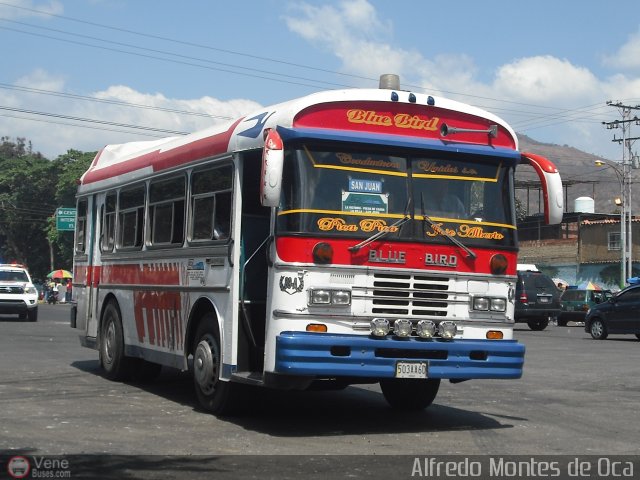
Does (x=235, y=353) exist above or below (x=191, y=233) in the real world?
below

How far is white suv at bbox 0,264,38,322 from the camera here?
114ft

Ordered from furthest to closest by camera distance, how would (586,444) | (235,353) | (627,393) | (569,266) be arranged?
(569,266) → (627,393) → (235,353) → (586,444)

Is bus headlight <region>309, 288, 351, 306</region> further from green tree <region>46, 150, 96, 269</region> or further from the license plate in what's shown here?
green tree <region>46, 150, 96, 269</region>

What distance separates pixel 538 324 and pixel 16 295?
17.8m

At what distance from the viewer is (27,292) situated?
1396 inches

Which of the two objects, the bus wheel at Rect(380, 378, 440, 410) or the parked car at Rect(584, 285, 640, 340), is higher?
the parked car at Rect(584, 285, 640, 340)

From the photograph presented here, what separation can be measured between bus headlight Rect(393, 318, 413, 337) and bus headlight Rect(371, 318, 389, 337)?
0.11 metres

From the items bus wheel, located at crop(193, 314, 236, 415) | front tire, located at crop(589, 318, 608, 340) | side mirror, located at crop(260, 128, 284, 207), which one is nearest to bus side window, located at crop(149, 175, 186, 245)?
bus wheel, located at crop(193, 314, 236, 415)

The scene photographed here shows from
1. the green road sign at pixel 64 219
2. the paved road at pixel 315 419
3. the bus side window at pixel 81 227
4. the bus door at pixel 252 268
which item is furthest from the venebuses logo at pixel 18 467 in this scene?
the green road sign at pixel 64 219

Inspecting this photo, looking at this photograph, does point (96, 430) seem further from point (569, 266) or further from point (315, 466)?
point (569, 266)

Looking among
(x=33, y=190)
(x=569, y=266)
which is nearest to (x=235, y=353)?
(x=569, y=266)

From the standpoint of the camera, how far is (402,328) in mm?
9953

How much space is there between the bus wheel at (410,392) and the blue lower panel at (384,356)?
1480 mm

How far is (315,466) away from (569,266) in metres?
58.9
